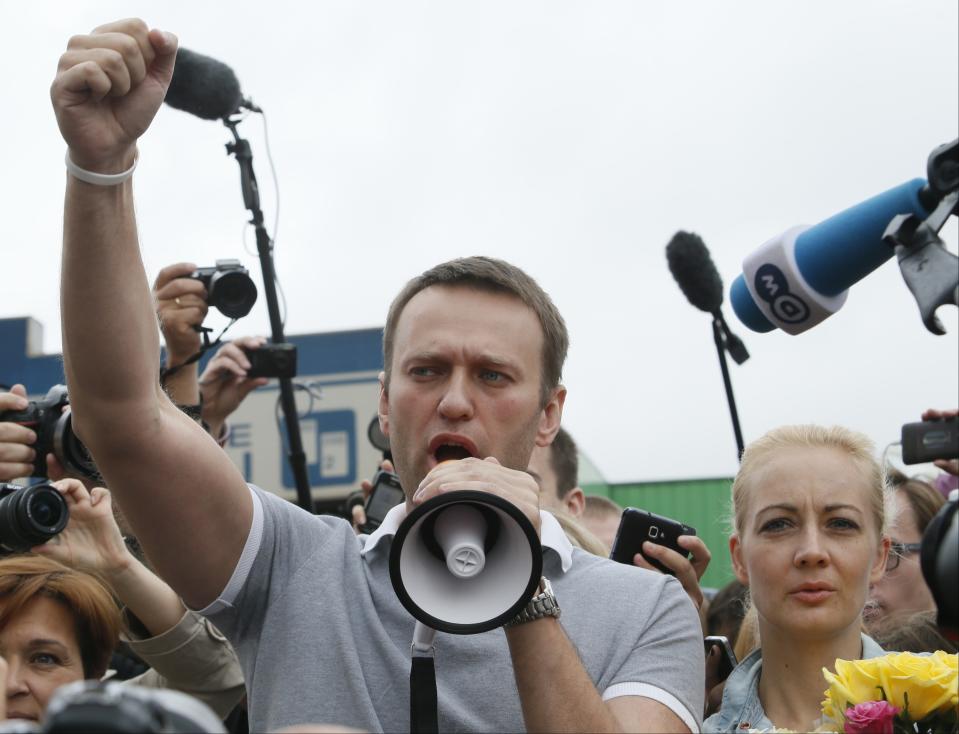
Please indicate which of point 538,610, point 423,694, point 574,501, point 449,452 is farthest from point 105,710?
point 574,501

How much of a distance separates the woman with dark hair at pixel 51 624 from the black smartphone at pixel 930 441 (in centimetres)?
261

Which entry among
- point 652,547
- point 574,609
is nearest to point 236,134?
point 652,547

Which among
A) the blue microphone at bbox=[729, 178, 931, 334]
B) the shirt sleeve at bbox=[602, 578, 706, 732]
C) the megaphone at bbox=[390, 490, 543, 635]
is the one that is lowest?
the shirt sleeve at bbox=[602, 578, 706, 732]

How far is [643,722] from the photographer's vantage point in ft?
7.37

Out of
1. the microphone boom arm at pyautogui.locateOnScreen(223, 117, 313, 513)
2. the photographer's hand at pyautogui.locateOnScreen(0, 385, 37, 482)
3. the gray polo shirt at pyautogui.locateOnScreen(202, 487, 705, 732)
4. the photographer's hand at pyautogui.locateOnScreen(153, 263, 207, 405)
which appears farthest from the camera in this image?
the microphone boom arm at pyautogui.locateOnScreen(223, 117, 313, 513)

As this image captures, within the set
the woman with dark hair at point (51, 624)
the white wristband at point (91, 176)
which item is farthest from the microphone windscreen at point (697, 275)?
the white wristband at point (91, 176)

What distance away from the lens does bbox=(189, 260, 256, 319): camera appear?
4098mm

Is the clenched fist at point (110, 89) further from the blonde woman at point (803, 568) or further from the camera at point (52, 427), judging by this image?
the blonde woman at point (803, 568)

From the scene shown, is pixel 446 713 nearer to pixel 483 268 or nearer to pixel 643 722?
pixel 643 722

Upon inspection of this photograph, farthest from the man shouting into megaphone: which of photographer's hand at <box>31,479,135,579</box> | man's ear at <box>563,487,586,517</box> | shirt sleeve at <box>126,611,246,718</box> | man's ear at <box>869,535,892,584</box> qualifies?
man's ear at <box>563,487,586,517</box>

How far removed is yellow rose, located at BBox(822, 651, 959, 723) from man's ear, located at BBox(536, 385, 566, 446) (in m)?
0.93

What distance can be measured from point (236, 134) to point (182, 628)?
211cm

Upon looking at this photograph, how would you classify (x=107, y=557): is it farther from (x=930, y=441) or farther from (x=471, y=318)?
(x=930, y=441)

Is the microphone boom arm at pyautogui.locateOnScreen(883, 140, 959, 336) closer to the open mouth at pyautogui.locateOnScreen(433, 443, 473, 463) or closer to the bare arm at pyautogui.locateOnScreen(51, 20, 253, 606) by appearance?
the open mouth at pyautogui.locateOnScreen(433, 443, 473, 463)
